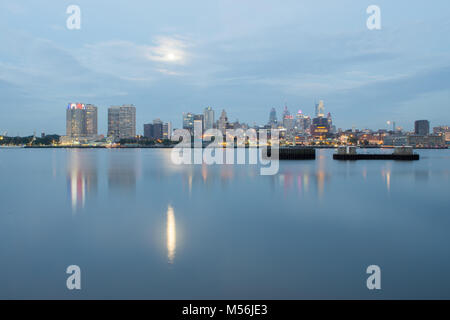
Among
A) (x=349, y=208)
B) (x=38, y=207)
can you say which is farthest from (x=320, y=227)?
(x=38, y=207)

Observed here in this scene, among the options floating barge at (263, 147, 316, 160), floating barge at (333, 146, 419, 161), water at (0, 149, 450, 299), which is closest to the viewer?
water at (0, 149, 450, 299)

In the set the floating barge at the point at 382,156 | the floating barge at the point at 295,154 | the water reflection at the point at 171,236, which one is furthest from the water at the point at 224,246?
the floating barge at the point at 295,154

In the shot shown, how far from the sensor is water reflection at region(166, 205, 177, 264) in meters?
11.1

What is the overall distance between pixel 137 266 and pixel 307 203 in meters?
14.1

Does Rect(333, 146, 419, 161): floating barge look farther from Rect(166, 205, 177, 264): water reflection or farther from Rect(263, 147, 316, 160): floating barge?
Rect(166, 205, 177, 264): water reflection

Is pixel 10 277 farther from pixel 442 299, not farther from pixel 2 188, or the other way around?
pixel 2 188

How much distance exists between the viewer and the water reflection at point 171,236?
1110 cm

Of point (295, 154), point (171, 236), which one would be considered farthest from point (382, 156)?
point (171, 236)

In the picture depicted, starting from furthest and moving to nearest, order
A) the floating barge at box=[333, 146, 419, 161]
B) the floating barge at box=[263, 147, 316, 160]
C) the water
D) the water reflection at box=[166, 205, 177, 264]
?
the floating barge at box=[263, 147, 316, 160] < the floating barge at box=[333, 146, 419, 161] < the water reflection at box=[166, 205, 177, 264] < the water

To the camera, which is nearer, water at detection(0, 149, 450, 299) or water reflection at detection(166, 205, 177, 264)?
water at detection(0, 149, 450, 299)

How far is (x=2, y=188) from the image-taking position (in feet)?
98.6

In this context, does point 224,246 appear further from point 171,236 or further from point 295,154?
point 295,154

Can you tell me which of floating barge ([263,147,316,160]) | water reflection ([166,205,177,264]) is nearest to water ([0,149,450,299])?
water reflection ([166,205,177,264])

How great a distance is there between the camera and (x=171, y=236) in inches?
536
